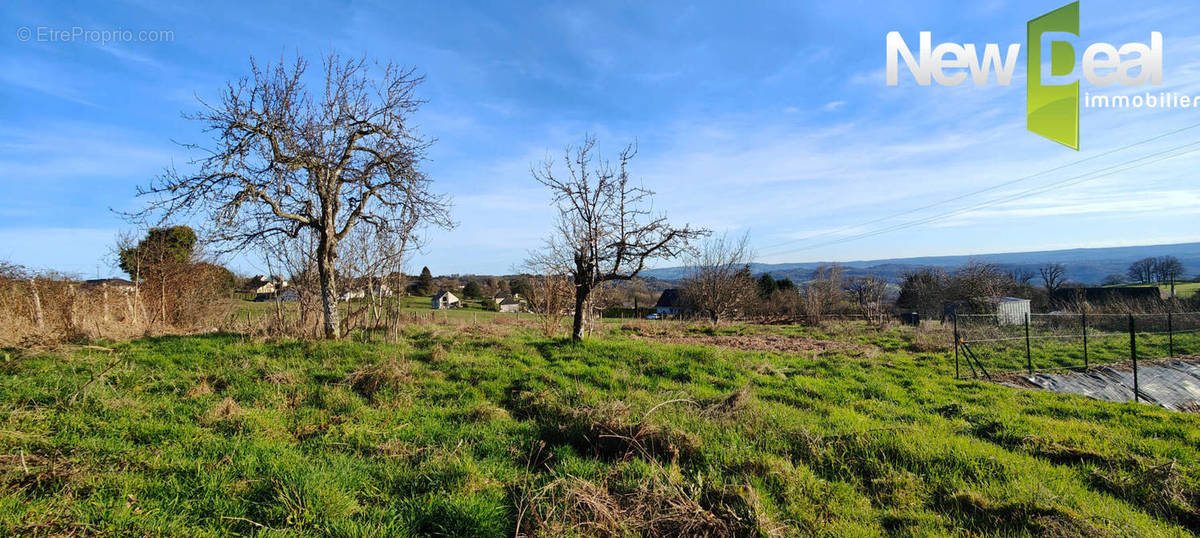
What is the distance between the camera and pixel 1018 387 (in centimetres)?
934

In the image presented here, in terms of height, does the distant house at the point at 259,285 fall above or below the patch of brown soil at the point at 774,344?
above

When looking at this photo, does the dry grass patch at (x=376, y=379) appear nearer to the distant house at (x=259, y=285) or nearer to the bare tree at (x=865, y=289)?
the distant house at (x=259, y=285)

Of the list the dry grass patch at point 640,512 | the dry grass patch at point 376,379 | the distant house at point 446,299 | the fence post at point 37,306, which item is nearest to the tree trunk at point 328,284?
the dry grass patch at point 376,379

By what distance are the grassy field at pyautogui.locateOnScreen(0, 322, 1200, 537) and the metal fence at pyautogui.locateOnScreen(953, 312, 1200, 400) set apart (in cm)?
264

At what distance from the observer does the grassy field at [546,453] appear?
11.3 ft

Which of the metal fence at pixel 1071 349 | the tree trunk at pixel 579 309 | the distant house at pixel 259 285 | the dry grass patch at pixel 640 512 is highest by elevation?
the distant house at pixel 259 285

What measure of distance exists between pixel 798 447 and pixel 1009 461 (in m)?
2.07

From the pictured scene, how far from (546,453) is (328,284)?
323 inches

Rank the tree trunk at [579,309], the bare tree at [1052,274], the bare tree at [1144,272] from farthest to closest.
→ the bare tree at [1144,272] → the bare tree at [1052,274] → the tree trunk at [579,309]

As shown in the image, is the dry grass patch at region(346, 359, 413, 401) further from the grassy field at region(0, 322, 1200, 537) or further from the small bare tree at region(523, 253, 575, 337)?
the small bare tree at region(523, 253, 575, 337)

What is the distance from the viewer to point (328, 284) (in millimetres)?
10734

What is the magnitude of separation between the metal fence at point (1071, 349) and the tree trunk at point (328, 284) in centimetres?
1368

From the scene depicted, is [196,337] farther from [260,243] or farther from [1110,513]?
[1110,513]

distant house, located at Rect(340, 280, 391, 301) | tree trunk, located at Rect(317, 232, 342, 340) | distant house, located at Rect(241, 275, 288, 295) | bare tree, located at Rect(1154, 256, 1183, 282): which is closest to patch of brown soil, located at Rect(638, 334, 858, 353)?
distant house, located at Rect(340, 280, 391, 301)
